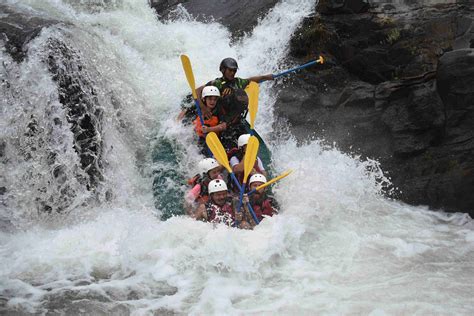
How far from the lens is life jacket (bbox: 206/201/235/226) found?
16.5 feet

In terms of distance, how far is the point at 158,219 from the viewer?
5.41 meters

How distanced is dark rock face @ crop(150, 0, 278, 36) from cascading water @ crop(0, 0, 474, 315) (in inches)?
21.2

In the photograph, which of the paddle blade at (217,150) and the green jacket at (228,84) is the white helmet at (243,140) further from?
the green jacket at (228,84)

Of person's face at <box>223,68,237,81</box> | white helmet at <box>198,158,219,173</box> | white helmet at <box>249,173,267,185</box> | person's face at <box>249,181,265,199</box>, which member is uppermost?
person's face at <box>223,68,237,81</box>

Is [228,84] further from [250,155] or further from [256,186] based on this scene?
[256,186]

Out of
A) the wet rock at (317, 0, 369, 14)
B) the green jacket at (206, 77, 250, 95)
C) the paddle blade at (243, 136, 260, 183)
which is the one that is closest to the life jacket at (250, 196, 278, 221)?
the paddle blade at (243, 136, 260, 183)

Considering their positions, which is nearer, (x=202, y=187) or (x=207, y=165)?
(x=202, y=187)

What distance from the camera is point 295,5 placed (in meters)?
8.40

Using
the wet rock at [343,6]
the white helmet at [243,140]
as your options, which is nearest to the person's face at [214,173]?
the white helmet at [243,140]

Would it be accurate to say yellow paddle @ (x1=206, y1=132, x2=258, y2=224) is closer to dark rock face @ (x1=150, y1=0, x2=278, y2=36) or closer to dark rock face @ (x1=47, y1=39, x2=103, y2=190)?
dark rock face @ (x1=47, y1=39, x2=103, y2=190)

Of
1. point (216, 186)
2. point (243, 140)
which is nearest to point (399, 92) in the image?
point (243, 140)

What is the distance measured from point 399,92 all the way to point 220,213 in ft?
9.85

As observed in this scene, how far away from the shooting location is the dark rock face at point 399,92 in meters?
5.86

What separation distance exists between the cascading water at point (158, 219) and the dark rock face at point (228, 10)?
539mm
